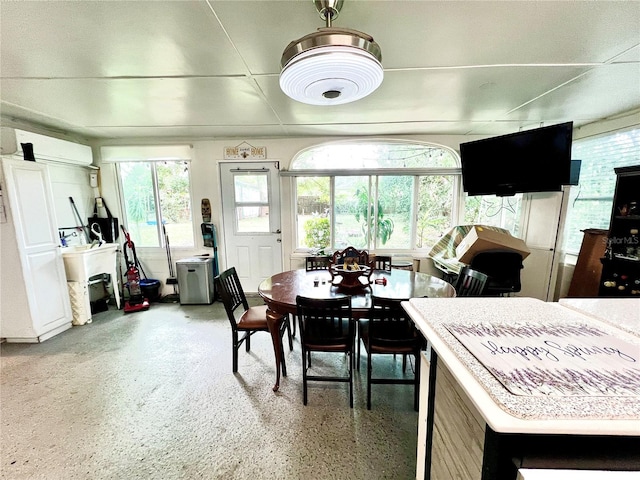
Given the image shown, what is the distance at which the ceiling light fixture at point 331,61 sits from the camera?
1.13 m

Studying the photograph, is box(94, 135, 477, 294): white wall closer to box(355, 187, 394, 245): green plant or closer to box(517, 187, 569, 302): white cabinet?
box(355, 187, 394, 245): green plant

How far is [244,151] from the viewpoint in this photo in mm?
3941

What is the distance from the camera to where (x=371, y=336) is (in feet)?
6.05

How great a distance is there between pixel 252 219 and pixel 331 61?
3.24 metres

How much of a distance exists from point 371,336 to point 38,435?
7.67 ft

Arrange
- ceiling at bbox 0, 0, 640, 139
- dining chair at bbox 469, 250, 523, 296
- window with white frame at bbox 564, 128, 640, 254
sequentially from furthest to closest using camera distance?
dining chair at bbox 469, 250, 523, 296 < window with white frame at bbox 564, 128, 640, 254 < ceiling at bbox 0, 0, 640, 139

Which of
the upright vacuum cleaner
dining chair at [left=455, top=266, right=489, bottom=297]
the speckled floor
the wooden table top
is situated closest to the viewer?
the speckled floor

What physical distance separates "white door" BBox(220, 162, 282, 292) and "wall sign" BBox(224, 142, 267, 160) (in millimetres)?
120

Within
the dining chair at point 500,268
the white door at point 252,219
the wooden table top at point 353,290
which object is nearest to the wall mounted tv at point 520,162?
the dining chair at point 500,268

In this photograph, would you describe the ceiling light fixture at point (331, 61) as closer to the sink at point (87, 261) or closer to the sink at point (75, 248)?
the sink at point (87, 261)

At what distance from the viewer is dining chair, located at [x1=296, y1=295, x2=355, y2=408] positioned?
1714 millimetres

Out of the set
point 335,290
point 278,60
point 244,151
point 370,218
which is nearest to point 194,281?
point 244,151

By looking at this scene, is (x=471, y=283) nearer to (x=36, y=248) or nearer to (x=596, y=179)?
(x=596, y=179)

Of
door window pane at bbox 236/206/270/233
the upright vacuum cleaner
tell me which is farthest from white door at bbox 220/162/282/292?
the upright vacuum cleaner
